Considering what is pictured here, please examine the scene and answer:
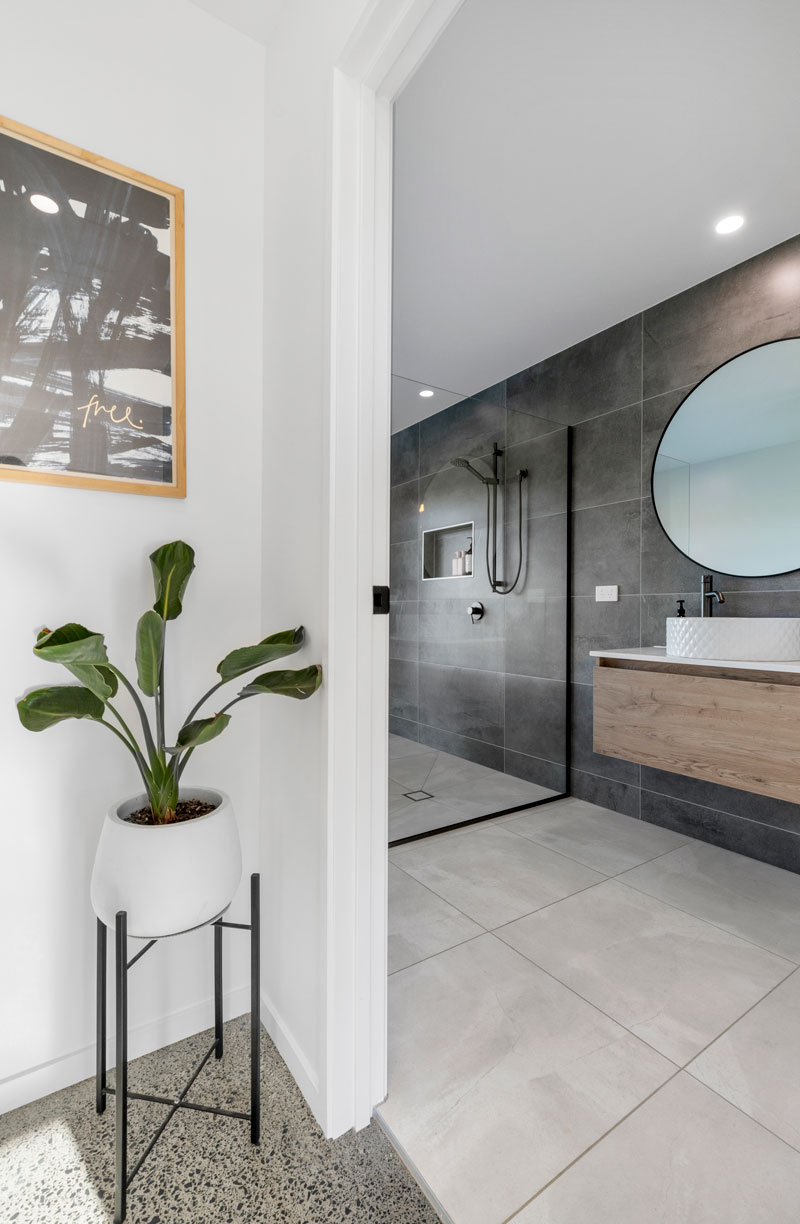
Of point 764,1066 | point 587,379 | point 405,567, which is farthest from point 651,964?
point 587,379

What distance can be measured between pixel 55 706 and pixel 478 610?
2.31 meters

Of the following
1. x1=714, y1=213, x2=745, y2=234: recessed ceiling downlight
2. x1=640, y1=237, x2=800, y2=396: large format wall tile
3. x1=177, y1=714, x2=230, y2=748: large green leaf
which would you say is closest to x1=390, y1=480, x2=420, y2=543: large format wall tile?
x1=640, y1=237, x2=800, y2=396: large format wall tile

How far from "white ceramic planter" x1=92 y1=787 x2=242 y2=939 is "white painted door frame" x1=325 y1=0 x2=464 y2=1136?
0.72 ft

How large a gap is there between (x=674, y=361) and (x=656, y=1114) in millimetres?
2678

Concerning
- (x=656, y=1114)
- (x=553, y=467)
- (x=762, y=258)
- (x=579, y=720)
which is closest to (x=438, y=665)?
(x=579, y=720)

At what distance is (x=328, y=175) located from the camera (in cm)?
111

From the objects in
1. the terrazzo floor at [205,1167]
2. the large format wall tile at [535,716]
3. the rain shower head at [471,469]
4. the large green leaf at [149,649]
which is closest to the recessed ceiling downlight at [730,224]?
the rain shower head at [471,469]

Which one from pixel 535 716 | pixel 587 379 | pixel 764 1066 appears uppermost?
pixel 587 379

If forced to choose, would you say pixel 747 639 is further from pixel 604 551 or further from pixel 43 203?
pixel 43 203

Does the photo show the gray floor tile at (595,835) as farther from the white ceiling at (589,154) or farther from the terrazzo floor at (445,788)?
the white ceiling at (589,154)

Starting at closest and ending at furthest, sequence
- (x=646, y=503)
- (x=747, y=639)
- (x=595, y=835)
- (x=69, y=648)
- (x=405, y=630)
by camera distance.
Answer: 1. (x=69, y=648)
2. (x=747, y=639)
3. (x=595, y=835)
4. (x=646, y=503)
5. (x=405, y=630)

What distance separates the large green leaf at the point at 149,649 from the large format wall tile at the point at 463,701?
2.00 meters

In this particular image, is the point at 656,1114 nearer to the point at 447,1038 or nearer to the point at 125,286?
the point at 447,1038

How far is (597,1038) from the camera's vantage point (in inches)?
54.8
